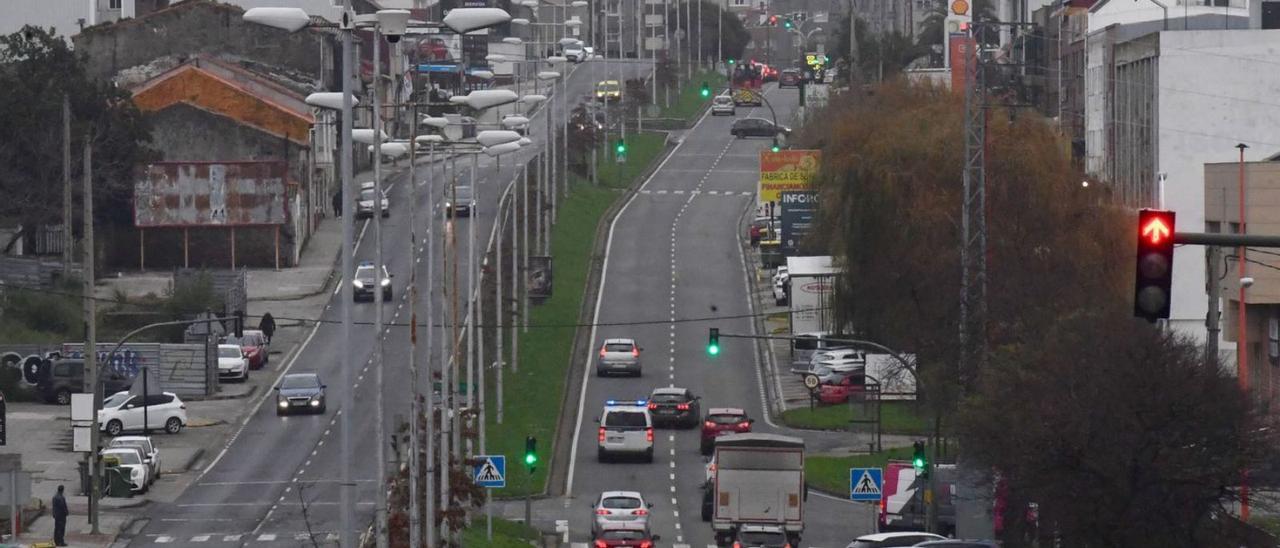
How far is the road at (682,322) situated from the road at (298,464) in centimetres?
591

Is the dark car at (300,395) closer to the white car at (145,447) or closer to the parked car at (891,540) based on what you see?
the white car at (145,447)

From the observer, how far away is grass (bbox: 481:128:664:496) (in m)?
60.1

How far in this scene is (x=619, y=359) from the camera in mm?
72750

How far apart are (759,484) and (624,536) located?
3.26 meters

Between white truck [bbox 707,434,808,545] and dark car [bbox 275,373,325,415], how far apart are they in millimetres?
21254

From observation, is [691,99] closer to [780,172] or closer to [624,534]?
[780,172]

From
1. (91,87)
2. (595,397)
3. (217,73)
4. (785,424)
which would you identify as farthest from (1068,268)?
(217,73)

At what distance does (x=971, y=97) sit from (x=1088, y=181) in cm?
894

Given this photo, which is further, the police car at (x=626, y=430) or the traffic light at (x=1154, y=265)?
the police car at (x=626, y=430)

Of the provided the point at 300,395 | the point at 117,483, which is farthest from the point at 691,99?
the point at 117,483

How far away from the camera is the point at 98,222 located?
8894 centimetres

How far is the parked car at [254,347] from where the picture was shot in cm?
7206

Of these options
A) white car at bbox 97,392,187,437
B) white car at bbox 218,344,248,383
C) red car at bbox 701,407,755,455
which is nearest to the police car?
red car at bbox 701,407,755,455

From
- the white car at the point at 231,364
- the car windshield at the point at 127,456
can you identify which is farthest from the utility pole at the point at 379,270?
the white car at the point at 231,364
